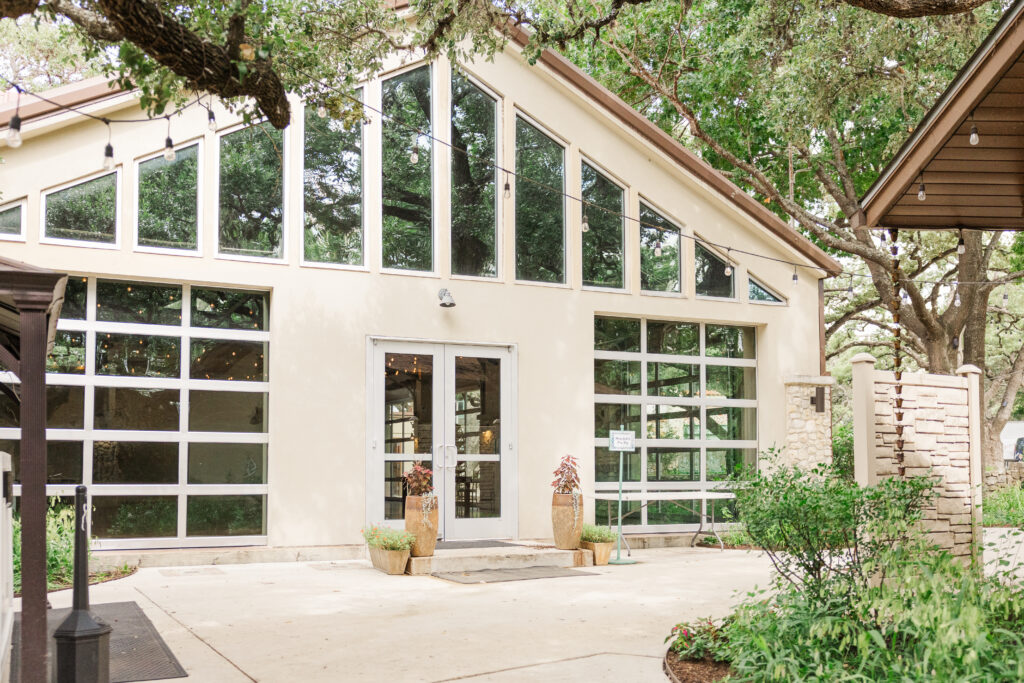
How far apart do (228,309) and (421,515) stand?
3.13m

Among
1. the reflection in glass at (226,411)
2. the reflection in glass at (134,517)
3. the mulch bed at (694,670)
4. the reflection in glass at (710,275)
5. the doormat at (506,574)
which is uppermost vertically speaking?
the reflection in glass at (710,275)

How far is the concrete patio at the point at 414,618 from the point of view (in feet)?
17.3

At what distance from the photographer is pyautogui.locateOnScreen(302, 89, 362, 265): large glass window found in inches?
424

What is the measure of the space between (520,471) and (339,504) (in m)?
2.23

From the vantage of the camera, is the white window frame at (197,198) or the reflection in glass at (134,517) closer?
the reflection in glass at (134,517)

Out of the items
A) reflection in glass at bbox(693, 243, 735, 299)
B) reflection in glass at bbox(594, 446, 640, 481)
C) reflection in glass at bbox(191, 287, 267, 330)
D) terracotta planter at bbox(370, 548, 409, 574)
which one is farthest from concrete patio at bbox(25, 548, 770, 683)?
reflection in glass at bbox(693, 243, 735, 299)

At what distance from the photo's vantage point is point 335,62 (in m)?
9.11

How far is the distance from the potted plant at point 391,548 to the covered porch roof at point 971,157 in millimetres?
5201

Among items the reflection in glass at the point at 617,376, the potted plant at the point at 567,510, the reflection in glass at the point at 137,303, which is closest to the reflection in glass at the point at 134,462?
the reflection in glass at the point at 137,303

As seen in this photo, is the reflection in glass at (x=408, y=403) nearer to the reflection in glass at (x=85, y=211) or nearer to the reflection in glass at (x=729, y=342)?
the reflection in glass at (x=85, y=211)

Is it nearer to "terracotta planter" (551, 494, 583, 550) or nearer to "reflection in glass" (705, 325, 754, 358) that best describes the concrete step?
"terracotta planter" (551, 494, 583, 550)

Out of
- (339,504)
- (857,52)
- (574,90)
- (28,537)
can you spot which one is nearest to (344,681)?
(28,537)

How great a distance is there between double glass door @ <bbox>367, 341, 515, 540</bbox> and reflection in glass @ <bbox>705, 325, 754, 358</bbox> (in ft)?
10.1

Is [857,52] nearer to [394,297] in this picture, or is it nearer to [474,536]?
[394,297]
